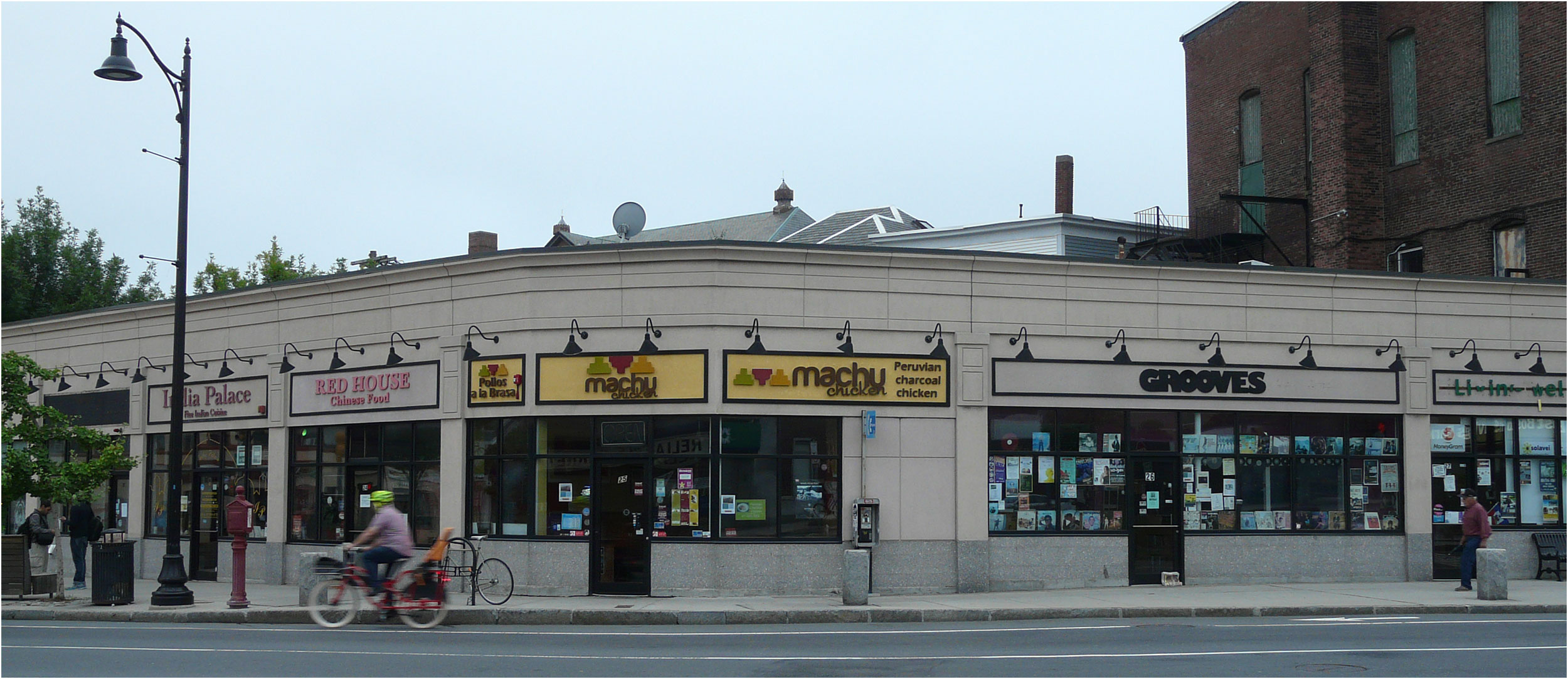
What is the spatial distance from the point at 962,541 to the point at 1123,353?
13.1 ft

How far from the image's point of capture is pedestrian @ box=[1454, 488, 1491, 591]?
2034 centimetres

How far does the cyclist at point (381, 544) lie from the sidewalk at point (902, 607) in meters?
1.41

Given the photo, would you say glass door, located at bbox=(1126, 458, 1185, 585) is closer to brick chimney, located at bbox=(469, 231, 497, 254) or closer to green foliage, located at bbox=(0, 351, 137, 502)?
green foliage, located at bbox=(0, 351, 137, 502)

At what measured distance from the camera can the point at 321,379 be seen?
23.0 meters

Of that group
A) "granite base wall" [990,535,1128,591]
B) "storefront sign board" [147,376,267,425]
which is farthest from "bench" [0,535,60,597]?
"granite base wall" [990,535,1128,591]

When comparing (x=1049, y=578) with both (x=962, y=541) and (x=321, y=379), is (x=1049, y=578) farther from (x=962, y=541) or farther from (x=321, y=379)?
(x=321, y=379)

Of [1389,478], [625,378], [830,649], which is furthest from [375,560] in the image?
[1389,478]

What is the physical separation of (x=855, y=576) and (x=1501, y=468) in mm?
12318

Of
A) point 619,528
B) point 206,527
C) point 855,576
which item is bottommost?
point 855,576

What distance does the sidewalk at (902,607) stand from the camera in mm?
17719

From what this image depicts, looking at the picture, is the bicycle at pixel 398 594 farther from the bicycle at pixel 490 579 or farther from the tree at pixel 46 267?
the tree at pixel 46 267

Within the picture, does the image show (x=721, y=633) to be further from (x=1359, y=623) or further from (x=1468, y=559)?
(x=1468, y=559)

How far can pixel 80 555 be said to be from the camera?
2359 centimetres

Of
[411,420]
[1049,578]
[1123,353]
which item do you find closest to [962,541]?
[1049,578]
